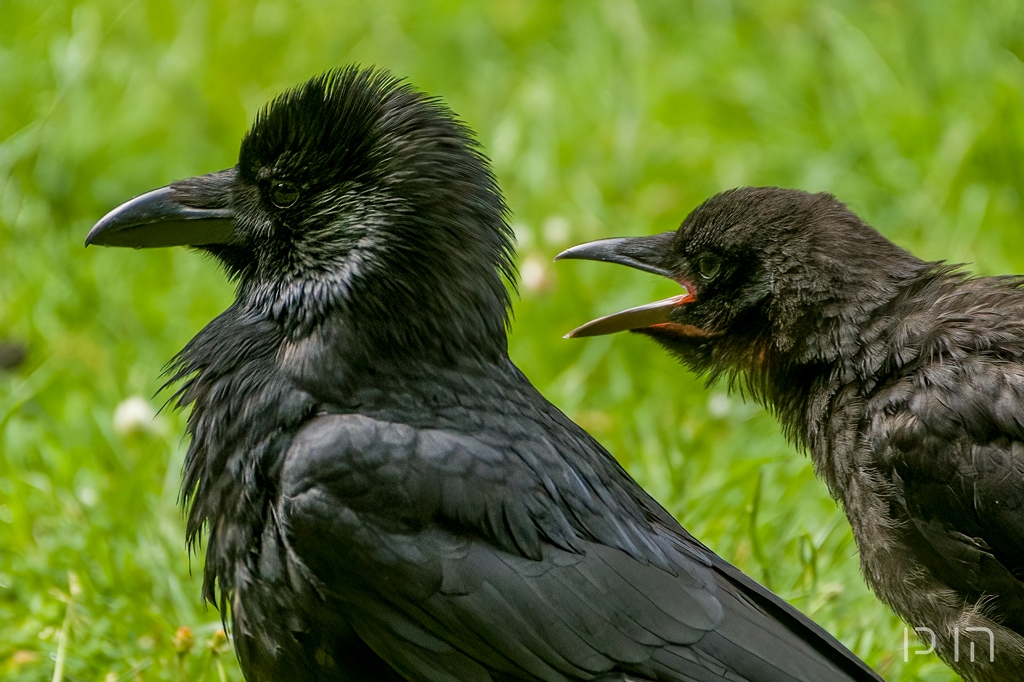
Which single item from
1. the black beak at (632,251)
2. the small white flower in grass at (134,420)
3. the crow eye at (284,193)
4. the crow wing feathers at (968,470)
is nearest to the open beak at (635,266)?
the black beak at (632,251)

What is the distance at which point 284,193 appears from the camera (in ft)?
11.4

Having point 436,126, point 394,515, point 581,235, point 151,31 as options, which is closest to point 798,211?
point 436,126

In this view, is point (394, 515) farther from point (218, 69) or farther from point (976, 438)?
point (218, 69)

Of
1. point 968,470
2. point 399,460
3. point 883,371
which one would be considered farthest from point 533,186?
point 399,460

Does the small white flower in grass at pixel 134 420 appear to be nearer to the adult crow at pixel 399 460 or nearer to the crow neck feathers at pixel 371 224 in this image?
the adult crow at pixel 399 460

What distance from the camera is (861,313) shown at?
3.82m

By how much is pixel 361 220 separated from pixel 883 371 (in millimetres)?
1460

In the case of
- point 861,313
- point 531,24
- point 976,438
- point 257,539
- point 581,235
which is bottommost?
point 257,539

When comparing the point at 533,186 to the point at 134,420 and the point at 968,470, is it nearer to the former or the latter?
the point at 134,420

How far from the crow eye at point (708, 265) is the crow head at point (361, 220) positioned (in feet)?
2.58

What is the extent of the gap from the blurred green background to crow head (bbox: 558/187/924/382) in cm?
63

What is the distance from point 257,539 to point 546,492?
68 cm

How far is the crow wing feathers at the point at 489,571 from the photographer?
3.06 metres

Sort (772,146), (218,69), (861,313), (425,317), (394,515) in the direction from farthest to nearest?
(218,69) < (772,146) < (861,313) < (425,317) < (394,515)
